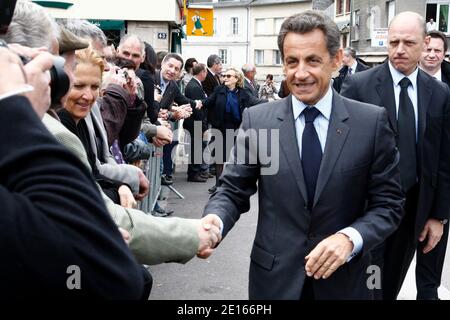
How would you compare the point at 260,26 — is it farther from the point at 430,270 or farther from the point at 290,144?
the point at 290,144

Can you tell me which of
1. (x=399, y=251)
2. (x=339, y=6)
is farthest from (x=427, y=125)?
(x=339, y=6)

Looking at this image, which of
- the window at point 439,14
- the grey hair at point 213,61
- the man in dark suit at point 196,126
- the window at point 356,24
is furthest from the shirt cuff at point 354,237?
the window at point 356,24

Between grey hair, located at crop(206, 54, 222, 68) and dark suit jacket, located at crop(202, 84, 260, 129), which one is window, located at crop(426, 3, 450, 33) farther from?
dark suit jacket, located at crop(202, 84, 260, 129)

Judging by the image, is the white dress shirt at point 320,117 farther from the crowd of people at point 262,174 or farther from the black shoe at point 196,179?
the black shoe at point 196,179

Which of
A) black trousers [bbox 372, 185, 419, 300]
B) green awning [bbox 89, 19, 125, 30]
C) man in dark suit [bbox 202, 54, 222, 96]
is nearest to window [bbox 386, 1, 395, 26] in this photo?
green awning [bbox 89, 19, 125, 30]

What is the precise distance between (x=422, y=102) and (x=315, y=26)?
161 centimetres

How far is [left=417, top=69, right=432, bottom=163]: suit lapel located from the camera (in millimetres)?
3971

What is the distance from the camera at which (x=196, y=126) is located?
1109 centimetres

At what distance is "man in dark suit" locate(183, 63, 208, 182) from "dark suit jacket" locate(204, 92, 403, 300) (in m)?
8.20

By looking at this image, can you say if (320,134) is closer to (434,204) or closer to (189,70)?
(434,204)

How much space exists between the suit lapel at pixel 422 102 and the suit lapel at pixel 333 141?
1.39 m

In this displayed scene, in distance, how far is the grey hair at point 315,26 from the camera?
106 inches
